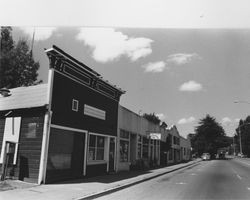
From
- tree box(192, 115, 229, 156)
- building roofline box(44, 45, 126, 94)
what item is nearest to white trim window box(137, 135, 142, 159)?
building roofline box(44, 45, 126, 94)

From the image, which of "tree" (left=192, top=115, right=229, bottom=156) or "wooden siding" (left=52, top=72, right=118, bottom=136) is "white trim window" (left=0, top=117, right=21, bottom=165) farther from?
"tree" (left=192, top=115, right=229, bottom=156)

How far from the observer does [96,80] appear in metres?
18.1

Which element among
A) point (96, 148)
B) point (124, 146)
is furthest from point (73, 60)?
point (124, 146)

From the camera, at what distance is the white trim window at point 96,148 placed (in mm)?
17672

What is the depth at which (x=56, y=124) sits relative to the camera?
1415 centimetres

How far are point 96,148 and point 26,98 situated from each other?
5.56 metres

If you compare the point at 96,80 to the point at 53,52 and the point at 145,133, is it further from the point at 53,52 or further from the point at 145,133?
the point at 145,133

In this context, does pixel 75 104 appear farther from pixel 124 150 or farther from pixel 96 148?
pixel 124 150

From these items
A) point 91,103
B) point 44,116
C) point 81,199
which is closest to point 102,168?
point 91,103

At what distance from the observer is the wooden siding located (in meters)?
14.4

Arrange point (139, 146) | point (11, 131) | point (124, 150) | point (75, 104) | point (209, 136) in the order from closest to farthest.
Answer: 1. point (11, 131)
2. point (75, 104)
3. point (124, 150)
4. point (139, 146)
5. point (209, 136)

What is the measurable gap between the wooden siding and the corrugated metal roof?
633 mm

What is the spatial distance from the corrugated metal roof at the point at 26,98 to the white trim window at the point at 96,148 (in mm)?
4421

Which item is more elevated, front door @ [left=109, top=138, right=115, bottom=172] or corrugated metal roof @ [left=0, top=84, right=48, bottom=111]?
corrugated metal roof @ [left=0, top=84, right=48, bottom=111]
